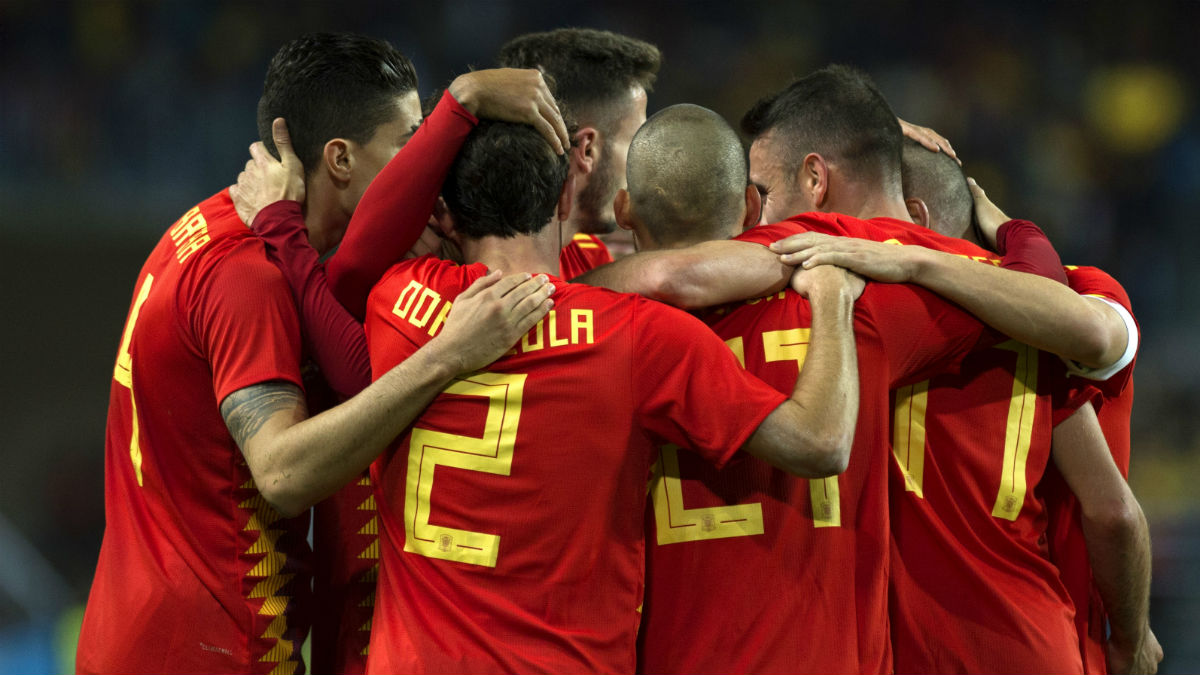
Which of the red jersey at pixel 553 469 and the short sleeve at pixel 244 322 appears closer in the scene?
the red jersey at pixel 553 469

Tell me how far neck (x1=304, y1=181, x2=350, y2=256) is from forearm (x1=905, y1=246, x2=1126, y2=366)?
162 cm

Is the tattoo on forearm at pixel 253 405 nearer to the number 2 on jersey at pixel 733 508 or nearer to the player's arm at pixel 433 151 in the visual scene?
the player's arm at pixel 433 151

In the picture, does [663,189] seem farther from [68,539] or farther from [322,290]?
[68,539]

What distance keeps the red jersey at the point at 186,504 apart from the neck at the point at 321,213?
0.85 feet

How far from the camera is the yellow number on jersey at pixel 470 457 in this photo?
2.25 m

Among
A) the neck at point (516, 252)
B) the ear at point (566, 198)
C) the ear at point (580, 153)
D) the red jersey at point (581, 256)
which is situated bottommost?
the red jersey at point (581, 256)

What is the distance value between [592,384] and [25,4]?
25.7ft

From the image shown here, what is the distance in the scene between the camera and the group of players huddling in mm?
2244

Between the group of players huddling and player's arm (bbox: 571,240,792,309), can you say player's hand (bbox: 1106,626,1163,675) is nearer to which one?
the group of players huddling

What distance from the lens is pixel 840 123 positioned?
3.05 meters

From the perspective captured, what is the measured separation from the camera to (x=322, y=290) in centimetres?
261

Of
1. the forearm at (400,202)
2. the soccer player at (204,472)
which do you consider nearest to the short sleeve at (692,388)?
the forearm at (400,202)

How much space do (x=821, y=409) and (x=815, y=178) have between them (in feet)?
3.55

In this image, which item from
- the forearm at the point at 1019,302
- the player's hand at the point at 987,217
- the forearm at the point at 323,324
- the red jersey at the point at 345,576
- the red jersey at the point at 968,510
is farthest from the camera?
the player's hand at the point at 987,217
